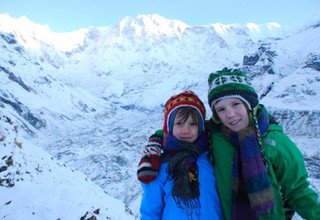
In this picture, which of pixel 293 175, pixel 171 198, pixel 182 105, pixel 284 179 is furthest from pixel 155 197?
pixel 293 175

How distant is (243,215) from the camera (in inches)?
176

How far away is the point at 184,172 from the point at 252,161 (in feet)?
2.89

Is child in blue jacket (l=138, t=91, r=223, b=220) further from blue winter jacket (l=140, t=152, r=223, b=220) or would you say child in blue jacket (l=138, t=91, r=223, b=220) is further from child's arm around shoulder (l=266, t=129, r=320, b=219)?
child's arm around shoulder (l=266, t=129, r=320, b=219)

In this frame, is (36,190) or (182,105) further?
(36,190)

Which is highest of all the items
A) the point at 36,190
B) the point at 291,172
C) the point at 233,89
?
the point at 36,190

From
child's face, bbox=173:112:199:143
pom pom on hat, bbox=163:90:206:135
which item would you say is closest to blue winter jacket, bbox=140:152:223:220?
child's face, bbox=173:112:199:143

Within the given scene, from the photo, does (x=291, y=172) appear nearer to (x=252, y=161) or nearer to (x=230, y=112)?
(x=252, y=161)

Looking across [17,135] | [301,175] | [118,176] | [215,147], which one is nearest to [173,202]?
[215,147]

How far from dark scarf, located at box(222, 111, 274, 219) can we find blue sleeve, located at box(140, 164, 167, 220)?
0.98m

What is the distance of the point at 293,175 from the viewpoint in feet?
14.9

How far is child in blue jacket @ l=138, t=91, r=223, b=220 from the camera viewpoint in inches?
189

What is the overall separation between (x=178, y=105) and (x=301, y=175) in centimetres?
180

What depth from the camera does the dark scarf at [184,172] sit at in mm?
4789

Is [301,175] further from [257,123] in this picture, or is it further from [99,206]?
[99,206]
